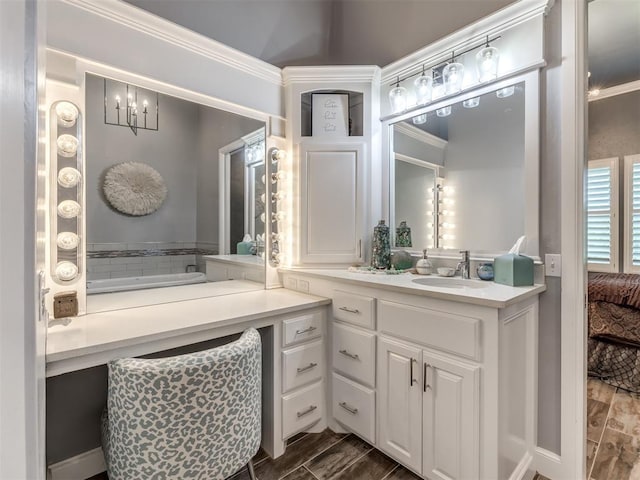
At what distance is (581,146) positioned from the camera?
151 centimetres

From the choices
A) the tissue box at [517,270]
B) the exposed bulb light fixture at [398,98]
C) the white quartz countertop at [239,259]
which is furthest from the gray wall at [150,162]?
the tissue box at [517,270]

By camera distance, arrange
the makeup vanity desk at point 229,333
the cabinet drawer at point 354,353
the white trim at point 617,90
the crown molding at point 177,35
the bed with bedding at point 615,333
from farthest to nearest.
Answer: the white trim at point 617,90 < the bed with bedding at point 615,333 < the cabinet drawer at point 354,353 < the crown molding at point 177,35 < the makeup vanity desk at point 229,333

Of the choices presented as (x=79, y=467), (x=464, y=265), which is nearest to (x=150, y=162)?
(x=79, y=467)

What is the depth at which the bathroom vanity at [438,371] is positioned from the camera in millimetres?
1319

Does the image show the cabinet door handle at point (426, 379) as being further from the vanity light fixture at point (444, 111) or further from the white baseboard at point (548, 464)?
the vanity light fixture at point (444, 111)

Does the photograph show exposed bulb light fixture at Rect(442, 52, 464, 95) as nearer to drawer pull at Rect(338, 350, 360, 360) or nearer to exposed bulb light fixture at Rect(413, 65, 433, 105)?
exposed bulb light fixture at Rect(413, 65, 433, 105)

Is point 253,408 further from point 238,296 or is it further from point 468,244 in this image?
point 468,244

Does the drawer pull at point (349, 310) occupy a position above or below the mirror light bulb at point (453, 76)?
below

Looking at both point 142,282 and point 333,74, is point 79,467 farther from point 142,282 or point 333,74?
point 333,74

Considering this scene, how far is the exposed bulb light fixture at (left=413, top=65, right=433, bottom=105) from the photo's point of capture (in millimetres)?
2064

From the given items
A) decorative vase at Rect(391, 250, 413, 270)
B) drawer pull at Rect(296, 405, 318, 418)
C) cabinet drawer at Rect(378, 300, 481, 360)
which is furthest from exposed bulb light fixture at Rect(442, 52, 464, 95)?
drawer pull at Rect(296, 405, 318, 418)

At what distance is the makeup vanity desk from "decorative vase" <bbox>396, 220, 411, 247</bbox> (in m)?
0.74

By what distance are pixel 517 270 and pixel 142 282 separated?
2.03m

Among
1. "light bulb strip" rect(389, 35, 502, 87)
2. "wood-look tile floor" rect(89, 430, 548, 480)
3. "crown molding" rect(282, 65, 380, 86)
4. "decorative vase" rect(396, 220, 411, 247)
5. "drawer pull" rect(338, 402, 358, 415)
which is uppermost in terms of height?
"crown molding" rect(282, 65, 380, 86)
